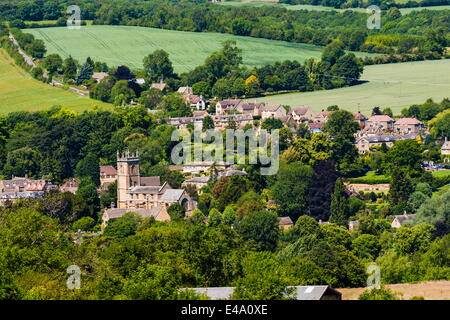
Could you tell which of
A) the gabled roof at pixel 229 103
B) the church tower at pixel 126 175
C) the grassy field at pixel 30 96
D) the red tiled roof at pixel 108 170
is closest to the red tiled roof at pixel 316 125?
the gabled roof at pixel 229 103

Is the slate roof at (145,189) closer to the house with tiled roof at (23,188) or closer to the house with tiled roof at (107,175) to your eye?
the house with tiled roof at (107,175)

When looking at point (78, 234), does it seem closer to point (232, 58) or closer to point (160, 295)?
point (160, 295)

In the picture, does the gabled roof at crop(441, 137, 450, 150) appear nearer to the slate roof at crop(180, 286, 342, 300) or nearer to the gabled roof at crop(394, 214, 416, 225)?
the gabled roof at crop(394, 214, 416, 225)

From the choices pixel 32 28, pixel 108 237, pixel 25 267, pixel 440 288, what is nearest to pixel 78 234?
pixel 108 237

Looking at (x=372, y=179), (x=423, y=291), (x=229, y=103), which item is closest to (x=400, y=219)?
(x=372, y=179)

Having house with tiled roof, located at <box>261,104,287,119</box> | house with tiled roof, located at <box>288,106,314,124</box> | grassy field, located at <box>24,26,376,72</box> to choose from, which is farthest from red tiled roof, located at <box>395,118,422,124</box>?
grassy field, located at <box>24,26,376,72</box>
